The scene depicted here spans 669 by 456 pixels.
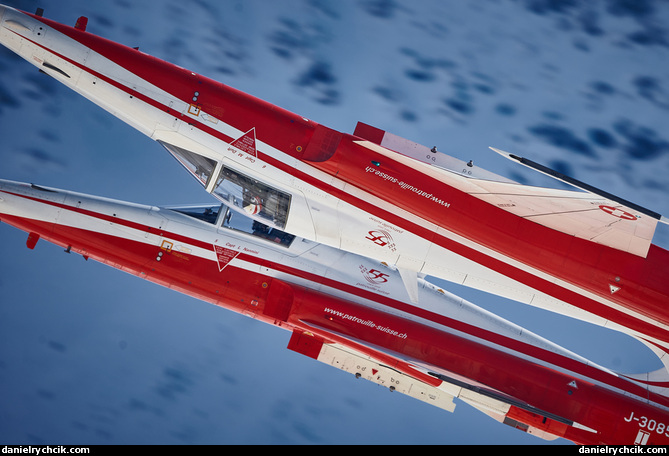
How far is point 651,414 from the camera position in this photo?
996 cm

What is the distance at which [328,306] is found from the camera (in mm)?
9773

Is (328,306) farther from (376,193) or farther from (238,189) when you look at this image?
(238,189)

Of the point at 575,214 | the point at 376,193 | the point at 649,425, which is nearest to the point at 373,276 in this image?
the point at 376,193

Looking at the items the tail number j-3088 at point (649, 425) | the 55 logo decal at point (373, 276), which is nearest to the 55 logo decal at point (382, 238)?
the 55 logo decal at point (373, 276)

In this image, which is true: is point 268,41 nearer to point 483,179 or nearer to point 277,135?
point 277,135

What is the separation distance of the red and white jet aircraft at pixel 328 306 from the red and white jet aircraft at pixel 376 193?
1.03 meters

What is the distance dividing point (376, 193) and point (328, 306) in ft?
7.29

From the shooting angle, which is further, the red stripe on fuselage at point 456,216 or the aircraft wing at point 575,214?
the red stripe on fuselage at point 456,216

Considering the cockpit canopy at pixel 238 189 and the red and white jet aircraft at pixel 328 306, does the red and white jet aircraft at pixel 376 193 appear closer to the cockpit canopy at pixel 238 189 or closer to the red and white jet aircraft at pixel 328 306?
the cockpit canopy at pixel 238 189

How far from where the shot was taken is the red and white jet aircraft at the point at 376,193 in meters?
8.87

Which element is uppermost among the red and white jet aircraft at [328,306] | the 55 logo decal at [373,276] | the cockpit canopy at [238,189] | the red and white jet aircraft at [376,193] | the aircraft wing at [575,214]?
the aircraft wing at [575,214]

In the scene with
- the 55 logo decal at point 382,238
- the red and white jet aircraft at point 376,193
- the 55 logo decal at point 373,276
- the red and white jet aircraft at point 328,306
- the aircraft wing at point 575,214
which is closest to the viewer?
the aircraft wing at point 575,214

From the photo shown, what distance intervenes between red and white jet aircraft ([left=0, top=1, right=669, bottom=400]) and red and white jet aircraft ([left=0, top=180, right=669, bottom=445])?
1.03 meters

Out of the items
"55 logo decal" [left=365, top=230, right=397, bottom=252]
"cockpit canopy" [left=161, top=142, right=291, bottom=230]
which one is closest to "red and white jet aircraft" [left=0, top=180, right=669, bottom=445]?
"cockpit canopy" [left=161, top=142, right=291, bottom=230]
